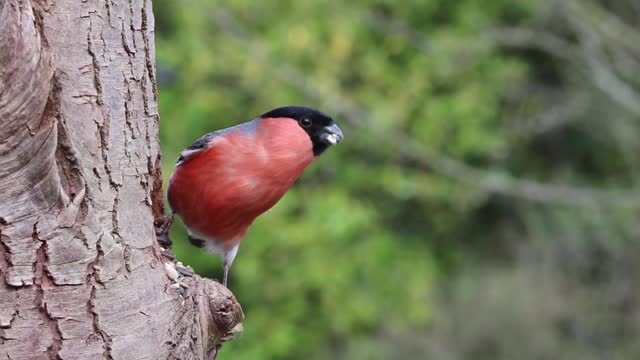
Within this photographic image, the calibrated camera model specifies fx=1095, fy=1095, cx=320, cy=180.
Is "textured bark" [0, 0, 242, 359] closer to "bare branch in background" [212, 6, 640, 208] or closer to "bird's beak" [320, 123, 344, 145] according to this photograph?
"bird's beak" [320, 123, 344, 145]

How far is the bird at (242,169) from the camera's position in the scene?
3.28 meters

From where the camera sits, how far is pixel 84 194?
2.23 m

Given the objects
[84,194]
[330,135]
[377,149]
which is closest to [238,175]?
[330,135]

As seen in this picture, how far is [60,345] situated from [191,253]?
5.18 m

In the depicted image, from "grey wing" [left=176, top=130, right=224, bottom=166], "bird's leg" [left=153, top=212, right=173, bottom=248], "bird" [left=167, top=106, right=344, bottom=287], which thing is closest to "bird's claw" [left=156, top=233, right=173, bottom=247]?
"bird's leg" [left=153, top=212, right=173, bottom=248]

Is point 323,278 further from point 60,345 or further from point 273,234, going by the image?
point 60,345

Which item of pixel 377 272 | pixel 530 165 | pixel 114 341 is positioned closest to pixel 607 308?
pixel 530 165

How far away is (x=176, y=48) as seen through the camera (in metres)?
7.25

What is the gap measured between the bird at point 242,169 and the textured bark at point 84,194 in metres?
0.79

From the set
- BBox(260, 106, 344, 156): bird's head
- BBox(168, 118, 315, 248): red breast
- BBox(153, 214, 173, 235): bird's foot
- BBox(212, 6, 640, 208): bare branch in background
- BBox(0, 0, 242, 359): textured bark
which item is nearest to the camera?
BBox(0, 0, 242, 359): textured bark

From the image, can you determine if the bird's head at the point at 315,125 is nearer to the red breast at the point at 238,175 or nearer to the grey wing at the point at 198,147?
the red breast at the point at 238,175

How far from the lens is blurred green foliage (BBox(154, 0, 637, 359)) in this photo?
703 centimetres

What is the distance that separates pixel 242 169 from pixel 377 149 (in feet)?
14.0

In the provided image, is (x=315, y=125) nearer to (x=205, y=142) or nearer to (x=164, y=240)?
(x=205, y=142)
